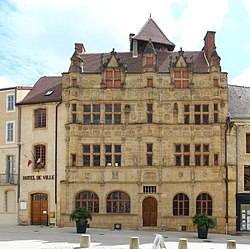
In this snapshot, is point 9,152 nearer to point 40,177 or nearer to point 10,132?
point 10,132

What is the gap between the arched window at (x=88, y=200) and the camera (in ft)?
106

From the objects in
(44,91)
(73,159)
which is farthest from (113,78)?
(73,159)

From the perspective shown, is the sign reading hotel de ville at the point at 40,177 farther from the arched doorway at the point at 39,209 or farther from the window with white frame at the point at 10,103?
the window with white frame at the point at 10,103

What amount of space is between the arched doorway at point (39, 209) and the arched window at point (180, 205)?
852 cm

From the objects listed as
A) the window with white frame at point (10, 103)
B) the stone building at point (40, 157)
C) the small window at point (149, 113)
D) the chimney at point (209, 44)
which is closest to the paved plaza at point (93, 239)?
the stone building at point (40, 157)

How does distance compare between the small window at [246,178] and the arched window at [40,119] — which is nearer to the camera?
the small window at [246,178]

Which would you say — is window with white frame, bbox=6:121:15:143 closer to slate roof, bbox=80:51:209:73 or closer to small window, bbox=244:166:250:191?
Answer: slate roof, bbox=80:51:209:73

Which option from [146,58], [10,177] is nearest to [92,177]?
[10,177]

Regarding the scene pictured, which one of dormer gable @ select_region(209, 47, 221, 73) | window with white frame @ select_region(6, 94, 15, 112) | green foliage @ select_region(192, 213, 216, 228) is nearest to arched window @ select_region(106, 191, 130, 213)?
green foliage @ select_region(192, 213, 216, 228)

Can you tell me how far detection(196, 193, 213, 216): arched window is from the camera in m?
32.2

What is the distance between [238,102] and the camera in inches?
1351

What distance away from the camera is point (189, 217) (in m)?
31.8

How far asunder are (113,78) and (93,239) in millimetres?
11788

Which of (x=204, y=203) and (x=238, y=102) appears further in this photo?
(x=238, y=102)
